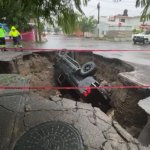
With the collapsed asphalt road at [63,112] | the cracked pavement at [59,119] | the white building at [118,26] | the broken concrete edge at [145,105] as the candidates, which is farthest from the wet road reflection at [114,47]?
the white building at [118,26]

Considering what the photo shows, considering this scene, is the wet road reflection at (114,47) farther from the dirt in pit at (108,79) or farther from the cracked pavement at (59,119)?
the cracked pavement at (59,119)

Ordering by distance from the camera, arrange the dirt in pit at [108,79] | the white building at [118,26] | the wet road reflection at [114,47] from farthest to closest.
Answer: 1. the white building at [118,26]
2. the wet road reflection at [114,47]
3. the dirt in pit at [108,79]

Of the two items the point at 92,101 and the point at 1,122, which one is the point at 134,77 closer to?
the point at 92,101

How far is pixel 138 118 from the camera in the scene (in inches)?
191

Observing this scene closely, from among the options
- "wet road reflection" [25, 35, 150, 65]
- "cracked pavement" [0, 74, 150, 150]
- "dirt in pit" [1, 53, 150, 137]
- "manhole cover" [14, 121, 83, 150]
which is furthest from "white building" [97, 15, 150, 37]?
"manhole cover" [14, 121, 83, 150]

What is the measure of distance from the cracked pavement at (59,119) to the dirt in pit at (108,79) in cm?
133

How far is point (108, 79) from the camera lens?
320 inches

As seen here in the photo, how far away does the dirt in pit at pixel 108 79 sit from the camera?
4906 mm

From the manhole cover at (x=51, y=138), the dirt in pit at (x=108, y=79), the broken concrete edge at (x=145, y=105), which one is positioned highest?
the broken concrete edge at (x=145, y=105)

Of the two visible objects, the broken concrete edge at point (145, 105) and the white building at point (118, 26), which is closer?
the broken concrete edge at point (145, 105)

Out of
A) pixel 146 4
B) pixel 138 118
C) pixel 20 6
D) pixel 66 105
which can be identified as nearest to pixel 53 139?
pixel 66 105

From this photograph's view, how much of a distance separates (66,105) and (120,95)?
7.83 feet

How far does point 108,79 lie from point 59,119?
5.15 meters

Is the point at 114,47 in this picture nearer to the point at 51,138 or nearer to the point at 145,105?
the point at 145,105
